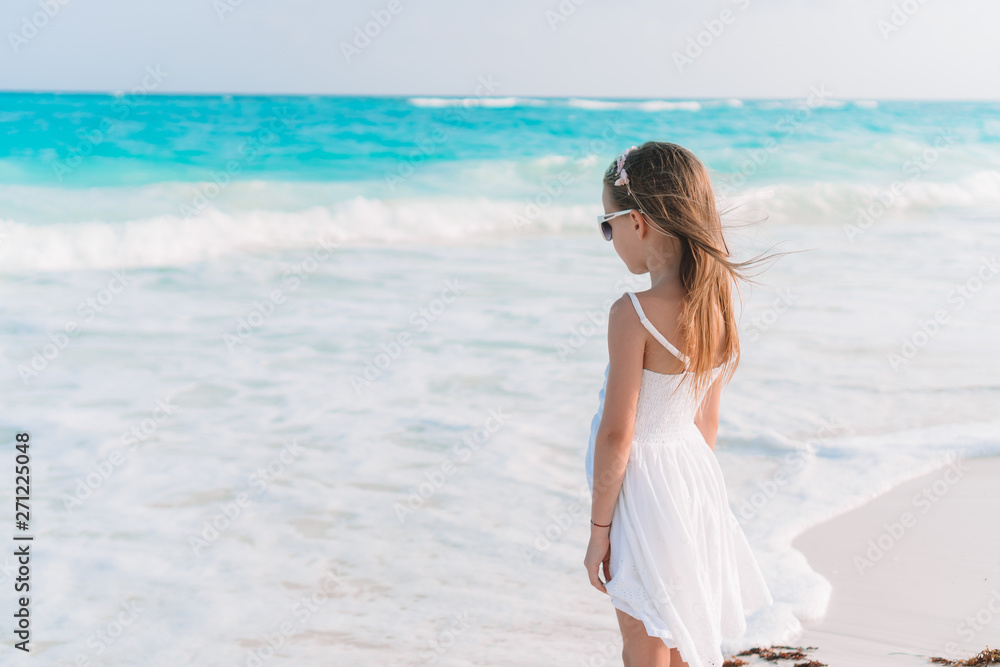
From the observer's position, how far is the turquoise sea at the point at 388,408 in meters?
3.32

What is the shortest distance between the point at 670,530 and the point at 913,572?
2.20m

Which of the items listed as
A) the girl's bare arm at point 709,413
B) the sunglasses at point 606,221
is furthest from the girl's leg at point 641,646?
the sunglasses at point 606,221

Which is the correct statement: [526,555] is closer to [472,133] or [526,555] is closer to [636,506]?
[636,506]

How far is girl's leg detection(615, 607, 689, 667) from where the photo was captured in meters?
1.93

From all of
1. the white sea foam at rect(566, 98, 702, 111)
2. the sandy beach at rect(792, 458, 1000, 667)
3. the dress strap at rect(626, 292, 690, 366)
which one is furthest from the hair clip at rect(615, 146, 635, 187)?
the white sea foam at rect(566, 98, 702, 111)

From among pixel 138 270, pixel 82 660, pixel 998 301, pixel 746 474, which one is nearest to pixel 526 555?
pixel 746 474

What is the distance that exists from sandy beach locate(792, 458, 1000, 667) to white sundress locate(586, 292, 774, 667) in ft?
4.25

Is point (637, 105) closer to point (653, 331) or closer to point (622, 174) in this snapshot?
point (622, 174)

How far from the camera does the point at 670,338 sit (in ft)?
5.91

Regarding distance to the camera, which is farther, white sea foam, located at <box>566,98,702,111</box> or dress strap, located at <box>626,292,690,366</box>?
white sea foam, located at <box>566,98,702,111</box>

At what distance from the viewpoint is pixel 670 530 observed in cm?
186

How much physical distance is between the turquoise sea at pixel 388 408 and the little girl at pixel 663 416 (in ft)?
0.90

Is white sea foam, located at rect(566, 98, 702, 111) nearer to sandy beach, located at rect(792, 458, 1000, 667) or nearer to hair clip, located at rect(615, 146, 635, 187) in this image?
sandy beach, located at rect(792, 458, 1000, 667)

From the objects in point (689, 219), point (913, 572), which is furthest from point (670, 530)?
point (913, 572)
